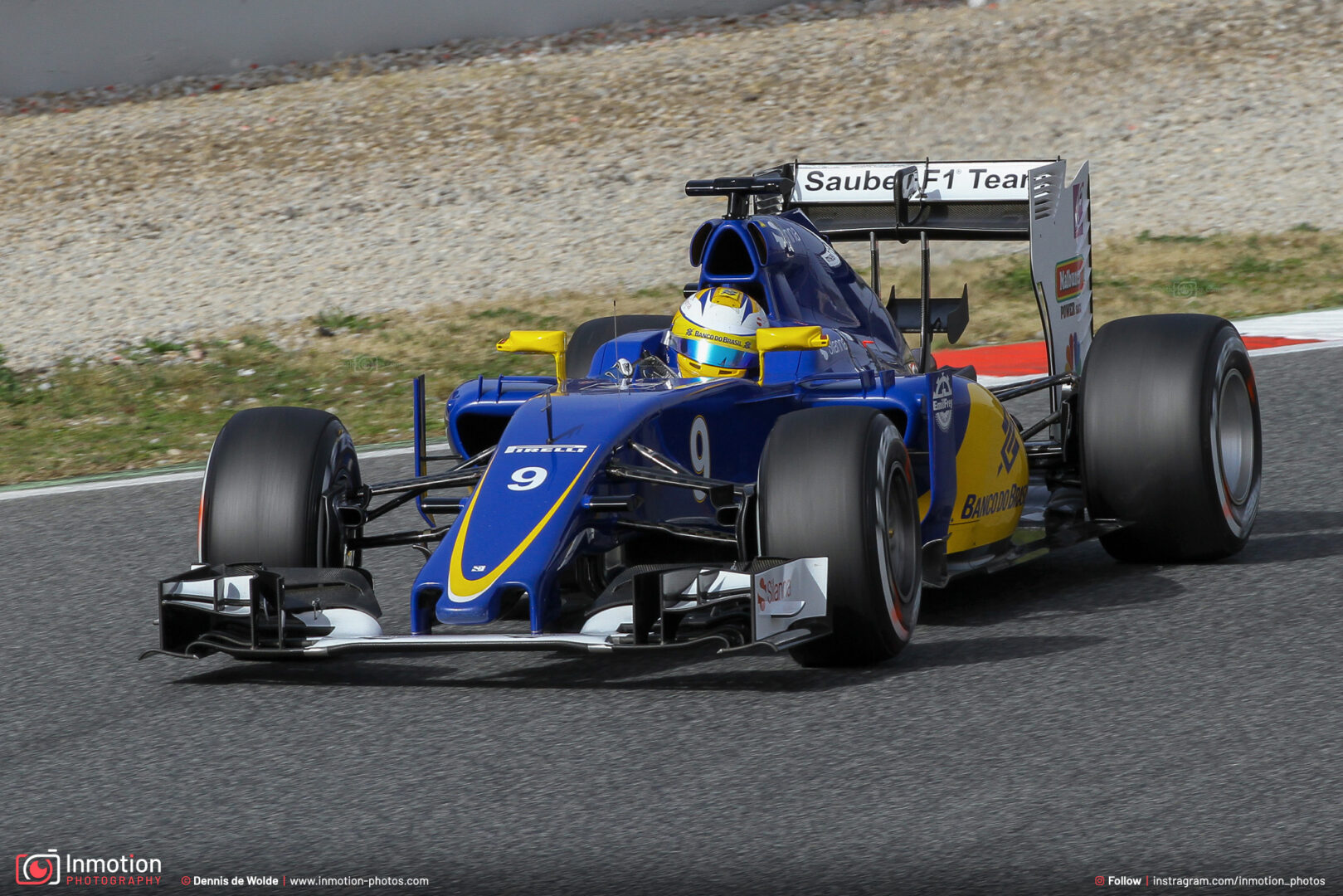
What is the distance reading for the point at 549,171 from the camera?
17438mm

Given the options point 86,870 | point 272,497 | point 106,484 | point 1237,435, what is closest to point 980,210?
point 1237,435

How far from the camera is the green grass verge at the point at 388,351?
1093 centimetres

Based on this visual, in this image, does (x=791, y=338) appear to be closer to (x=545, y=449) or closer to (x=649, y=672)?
(x=545, y=449)

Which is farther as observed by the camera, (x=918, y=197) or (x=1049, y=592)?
(x=918, y=197)

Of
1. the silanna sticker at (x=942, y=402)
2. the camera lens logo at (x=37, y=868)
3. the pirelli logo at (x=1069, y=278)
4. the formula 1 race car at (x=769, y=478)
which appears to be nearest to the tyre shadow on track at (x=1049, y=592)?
the formula 1 race car at (x=769, y=478)

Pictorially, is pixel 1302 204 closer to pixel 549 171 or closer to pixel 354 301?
pixel 549 171

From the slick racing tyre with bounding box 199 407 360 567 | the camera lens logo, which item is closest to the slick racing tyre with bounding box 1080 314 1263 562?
the slick racing tyre with bounding box 199 407 360 567

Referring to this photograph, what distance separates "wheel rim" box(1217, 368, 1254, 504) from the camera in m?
6.80

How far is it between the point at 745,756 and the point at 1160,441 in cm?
252

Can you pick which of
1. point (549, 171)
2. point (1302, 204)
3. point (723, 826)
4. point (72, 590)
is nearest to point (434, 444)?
point (72, 590)

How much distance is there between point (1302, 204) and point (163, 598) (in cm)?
1290

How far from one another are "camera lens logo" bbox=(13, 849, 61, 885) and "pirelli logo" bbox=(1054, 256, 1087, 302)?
15.2ft

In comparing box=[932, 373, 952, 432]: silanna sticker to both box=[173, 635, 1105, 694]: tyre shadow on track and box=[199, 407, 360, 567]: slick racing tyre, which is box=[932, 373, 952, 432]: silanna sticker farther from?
box=[199, 407, 360, 567]: slick racing tyre

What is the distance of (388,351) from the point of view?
515 inches
